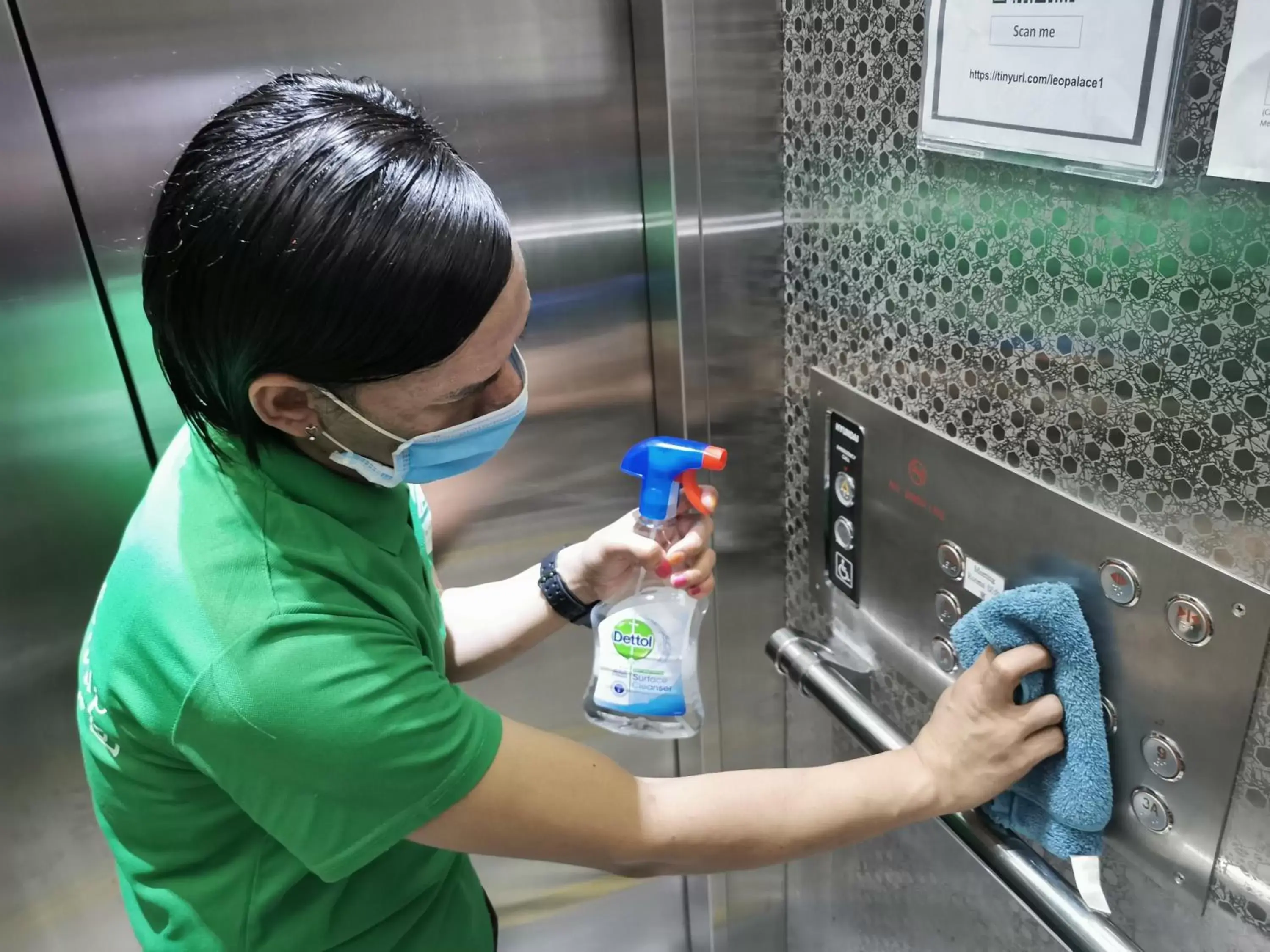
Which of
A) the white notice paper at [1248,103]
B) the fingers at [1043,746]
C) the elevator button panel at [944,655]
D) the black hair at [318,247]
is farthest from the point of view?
the elevator button panel at [944,655]

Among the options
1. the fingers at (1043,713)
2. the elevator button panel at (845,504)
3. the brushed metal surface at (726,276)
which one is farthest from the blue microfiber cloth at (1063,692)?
the brushed metal surface at (726,276)

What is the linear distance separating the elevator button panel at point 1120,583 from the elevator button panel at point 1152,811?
0.42 feet

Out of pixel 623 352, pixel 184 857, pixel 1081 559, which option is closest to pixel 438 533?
pixel 623 352

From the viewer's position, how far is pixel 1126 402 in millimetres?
520

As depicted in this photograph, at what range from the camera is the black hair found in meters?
0.51

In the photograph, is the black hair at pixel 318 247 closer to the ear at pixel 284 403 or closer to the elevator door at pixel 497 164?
the ear at pixel 284 403

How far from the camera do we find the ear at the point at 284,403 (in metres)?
0.55

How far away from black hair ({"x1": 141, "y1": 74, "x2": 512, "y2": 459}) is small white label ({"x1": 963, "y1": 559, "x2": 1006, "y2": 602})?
0.38 meters

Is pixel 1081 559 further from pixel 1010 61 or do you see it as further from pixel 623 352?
pixel 623 352

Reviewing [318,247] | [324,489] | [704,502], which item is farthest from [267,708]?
[704,502]

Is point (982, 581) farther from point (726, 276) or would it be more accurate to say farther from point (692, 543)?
point (726, 276)

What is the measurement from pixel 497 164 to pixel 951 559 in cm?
52

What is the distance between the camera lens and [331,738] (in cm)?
53

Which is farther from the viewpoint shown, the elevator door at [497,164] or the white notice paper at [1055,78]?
the elevator door at [497,164]
